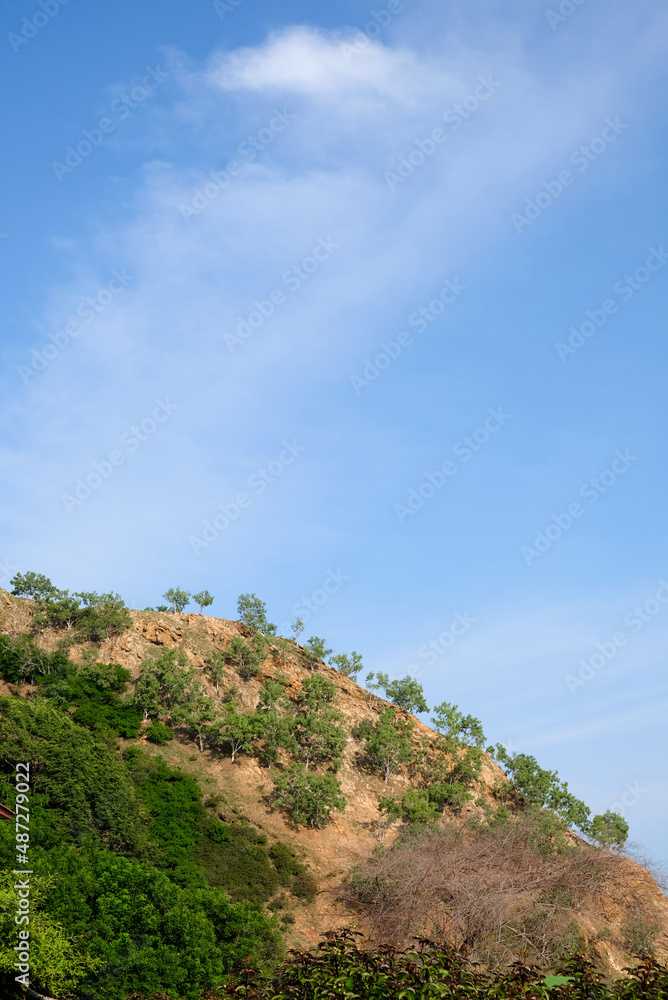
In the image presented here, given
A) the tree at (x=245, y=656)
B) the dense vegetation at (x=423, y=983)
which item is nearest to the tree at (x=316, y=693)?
the tree at (x=245, y=656)

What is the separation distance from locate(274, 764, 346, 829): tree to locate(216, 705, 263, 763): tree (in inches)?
109

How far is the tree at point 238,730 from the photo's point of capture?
141 feet

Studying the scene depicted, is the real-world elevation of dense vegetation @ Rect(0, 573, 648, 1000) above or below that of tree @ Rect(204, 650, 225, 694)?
below

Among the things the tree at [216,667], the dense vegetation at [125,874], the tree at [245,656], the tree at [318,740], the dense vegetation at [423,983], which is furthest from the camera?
the tree at [245,656]

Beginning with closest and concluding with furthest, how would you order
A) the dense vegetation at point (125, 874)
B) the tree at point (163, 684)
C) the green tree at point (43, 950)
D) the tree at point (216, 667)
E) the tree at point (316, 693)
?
the green tree at point (43, 950) → the dense vegetation at point (125, 874) → the tree at point (163, 684) → the tree at point (216, 667) → the tree at point (316, 693)

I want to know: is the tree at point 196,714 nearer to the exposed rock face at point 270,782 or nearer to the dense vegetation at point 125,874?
the exposed rock face at point 270,782

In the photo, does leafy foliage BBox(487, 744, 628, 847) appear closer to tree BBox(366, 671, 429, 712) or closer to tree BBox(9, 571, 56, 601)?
tree BBox(366, 671, 429, 712)

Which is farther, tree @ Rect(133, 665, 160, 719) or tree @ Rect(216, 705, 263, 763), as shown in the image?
tree @ Rect(133, 665, 160, 719)

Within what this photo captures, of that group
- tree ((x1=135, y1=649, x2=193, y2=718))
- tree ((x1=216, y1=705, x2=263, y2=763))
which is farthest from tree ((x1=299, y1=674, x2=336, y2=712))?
tree ((x1=135, y1=649, x2=193, y2=718))

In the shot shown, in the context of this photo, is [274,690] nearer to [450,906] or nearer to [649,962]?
[450,906]

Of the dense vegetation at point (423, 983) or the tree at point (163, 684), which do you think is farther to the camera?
the tree at point (163, 684)

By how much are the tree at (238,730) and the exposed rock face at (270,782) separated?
2.84ft

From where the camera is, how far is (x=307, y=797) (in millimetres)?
40844

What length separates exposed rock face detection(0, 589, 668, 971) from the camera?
36.8m
